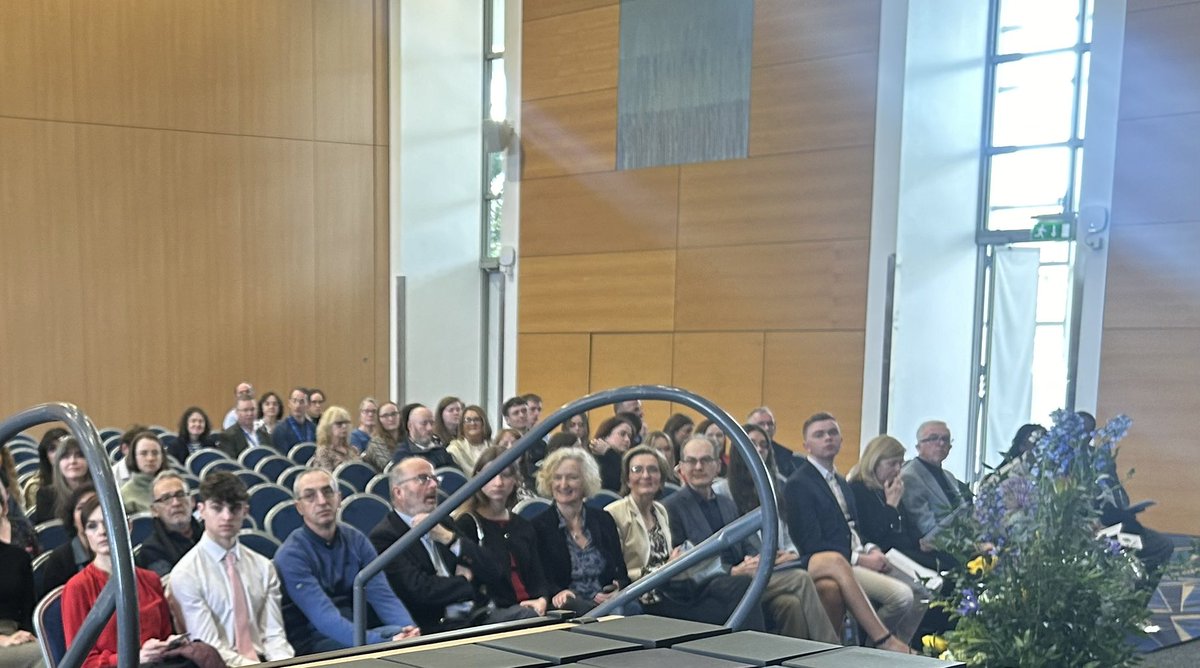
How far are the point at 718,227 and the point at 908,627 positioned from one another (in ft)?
22.0

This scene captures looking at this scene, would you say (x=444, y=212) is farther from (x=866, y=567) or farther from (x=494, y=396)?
(x=866, y=567)

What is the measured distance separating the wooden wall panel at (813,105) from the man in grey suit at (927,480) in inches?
181

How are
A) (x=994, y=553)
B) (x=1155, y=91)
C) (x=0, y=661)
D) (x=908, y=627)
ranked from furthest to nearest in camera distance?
(x=1155, y=91), (x=908, y=627), (x=0, y=661), (x=994, y=553)

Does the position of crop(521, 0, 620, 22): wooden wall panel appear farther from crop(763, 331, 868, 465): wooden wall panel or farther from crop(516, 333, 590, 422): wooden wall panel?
crop(763, 331, 868, 465): wooden wall panel

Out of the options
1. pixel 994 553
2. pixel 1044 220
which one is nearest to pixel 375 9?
pixel 1044 220

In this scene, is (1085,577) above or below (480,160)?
below

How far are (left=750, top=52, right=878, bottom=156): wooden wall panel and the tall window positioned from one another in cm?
108

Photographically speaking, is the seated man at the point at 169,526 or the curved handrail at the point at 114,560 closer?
the curved handrail at the point at 114,560

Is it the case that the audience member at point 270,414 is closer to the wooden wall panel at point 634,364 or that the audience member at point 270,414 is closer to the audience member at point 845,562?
the wooden wall panel at point 634,364

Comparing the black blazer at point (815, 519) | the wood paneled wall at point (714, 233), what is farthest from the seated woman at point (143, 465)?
the wood paneled wall at point (714, 233)

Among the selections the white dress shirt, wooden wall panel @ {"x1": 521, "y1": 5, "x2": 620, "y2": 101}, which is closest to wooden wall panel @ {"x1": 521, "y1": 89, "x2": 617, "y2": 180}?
wooden wall panel @ {"x1": 521, "y1": 5, "x2": 620, "y2": 101}

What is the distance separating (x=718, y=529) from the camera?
5316 millimetres

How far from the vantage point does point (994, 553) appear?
3.69m

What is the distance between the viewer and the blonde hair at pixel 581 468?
5.16 meters
